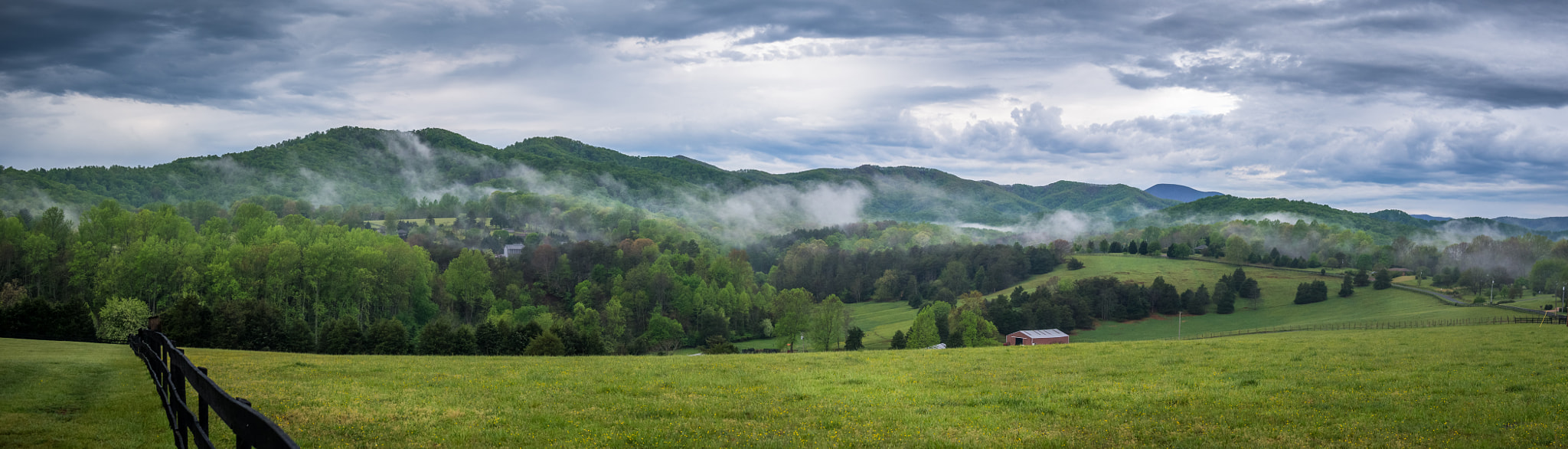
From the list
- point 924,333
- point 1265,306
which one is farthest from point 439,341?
point 1265,306

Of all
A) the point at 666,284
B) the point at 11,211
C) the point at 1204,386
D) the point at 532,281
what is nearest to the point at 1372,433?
the point at 1204,386

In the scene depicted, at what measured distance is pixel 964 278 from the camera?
166 metres

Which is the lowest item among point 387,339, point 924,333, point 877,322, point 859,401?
point 877,322

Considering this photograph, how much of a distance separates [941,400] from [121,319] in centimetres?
6215

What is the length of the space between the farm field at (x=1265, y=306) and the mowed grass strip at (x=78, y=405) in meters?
91.9

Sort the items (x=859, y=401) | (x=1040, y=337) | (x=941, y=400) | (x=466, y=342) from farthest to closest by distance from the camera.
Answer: (x=1040, y=337) → (x=466, y=342) → (x=941, y=400) → (x=859, y=401)

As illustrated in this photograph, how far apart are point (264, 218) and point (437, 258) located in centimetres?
2735

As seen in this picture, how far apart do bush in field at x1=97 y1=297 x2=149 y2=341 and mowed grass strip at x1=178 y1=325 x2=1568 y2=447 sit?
35.2 m

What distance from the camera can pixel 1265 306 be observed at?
12069 cm

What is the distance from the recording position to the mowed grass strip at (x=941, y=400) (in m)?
12.4

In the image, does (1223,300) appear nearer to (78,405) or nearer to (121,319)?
(121,319)

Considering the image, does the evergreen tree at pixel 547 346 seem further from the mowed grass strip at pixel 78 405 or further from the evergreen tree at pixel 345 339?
the mowed grass strip at pixel 78 405

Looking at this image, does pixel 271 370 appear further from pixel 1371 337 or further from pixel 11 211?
pixel 11 211

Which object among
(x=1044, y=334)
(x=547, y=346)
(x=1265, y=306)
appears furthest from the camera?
(x=1265, y=306)
